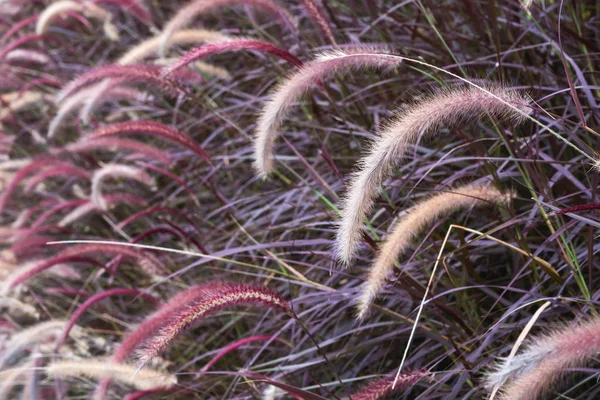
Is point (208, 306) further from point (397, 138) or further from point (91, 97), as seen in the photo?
point (91, 97)

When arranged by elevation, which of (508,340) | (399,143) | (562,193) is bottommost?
(508,340)

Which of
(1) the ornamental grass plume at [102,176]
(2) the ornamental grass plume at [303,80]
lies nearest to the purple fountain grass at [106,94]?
(1) the ornamental grass plume at [102,176]

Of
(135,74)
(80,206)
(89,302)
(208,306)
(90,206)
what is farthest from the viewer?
(80,206)

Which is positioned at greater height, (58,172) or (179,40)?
(179,40)

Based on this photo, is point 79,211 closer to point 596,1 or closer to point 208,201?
point 208,201

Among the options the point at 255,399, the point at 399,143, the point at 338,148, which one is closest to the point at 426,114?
the point at 399,143

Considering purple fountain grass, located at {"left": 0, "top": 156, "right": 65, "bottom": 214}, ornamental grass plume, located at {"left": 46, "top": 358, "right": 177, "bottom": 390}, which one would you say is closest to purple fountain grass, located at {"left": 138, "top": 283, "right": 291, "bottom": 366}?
ornamental grass plume, located at {"left": 46, "top": 358, "right": 177, "bottom": 390}

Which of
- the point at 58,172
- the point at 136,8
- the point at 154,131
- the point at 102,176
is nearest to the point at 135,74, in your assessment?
the point at 154,131
